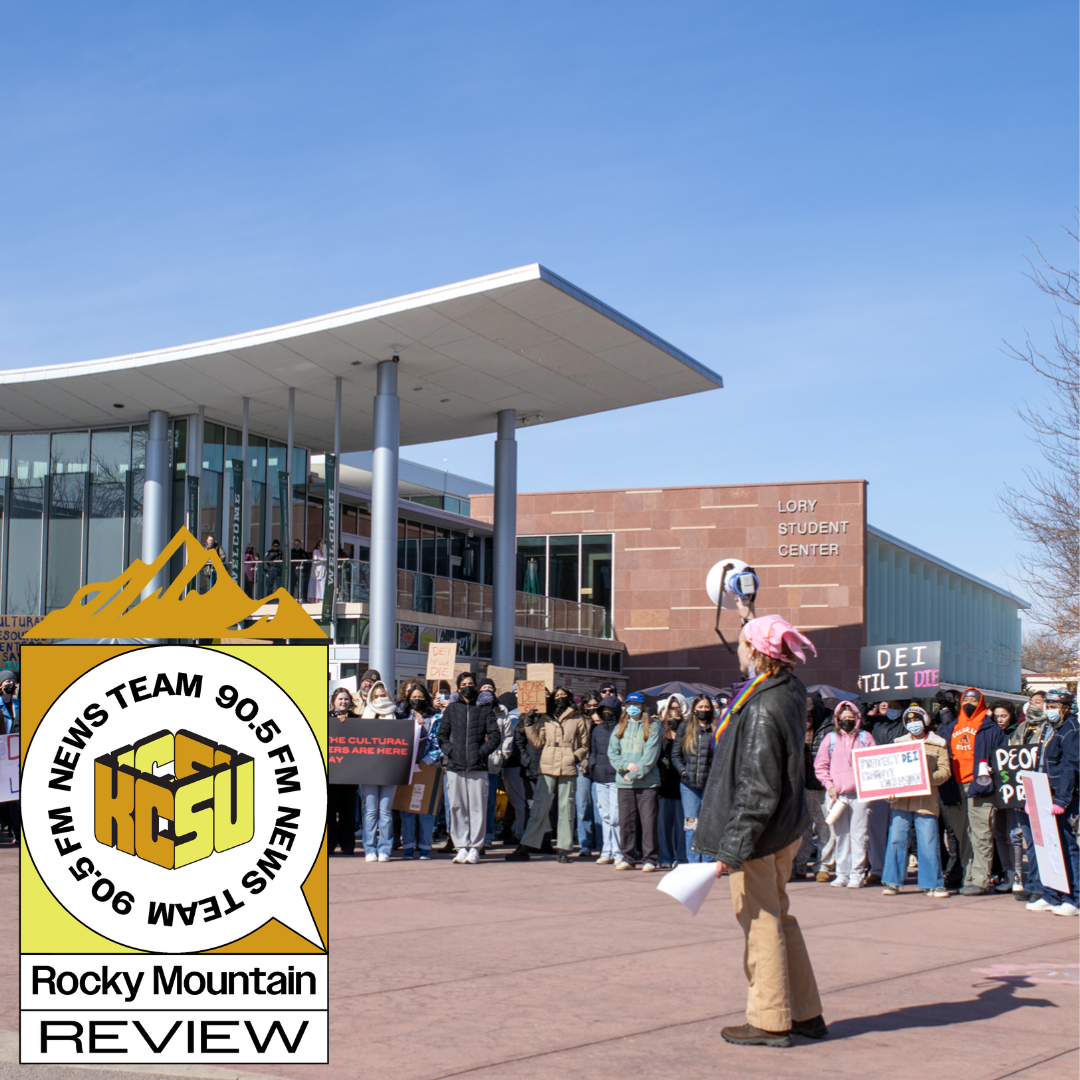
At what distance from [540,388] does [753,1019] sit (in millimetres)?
26391

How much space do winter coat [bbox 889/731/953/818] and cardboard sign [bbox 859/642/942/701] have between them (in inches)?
221

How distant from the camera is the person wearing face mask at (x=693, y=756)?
1367cm

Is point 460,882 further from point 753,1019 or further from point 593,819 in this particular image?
point 753,1019

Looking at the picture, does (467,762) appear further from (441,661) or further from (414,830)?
(441,661)

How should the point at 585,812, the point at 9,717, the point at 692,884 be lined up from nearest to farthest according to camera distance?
the point at 692,884 → the point at 585,812 → the point at 9,717

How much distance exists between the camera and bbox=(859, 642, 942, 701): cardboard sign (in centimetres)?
1911

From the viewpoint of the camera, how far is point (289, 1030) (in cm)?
436

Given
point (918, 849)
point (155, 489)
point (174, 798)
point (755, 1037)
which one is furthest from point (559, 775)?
point (155, 489)

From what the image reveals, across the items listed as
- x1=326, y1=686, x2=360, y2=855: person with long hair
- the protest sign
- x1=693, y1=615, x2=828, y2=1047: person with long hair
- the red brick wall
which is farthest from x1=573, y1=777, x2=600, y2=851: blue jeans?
the red brick wall

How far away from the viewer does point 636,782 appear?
1468cm

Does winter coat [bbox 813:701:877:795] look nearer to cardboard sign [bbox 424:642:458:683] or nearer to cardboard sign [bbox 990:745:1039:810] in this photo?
cardboard sign [bbox 990:745:1039:810]

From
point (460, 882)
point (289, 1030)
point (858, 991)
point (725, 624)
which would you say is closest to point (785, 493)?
point (725, 624)

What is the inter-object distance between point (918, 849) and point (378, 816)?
5.91m

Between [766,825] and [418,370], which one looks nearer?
[766,825]
